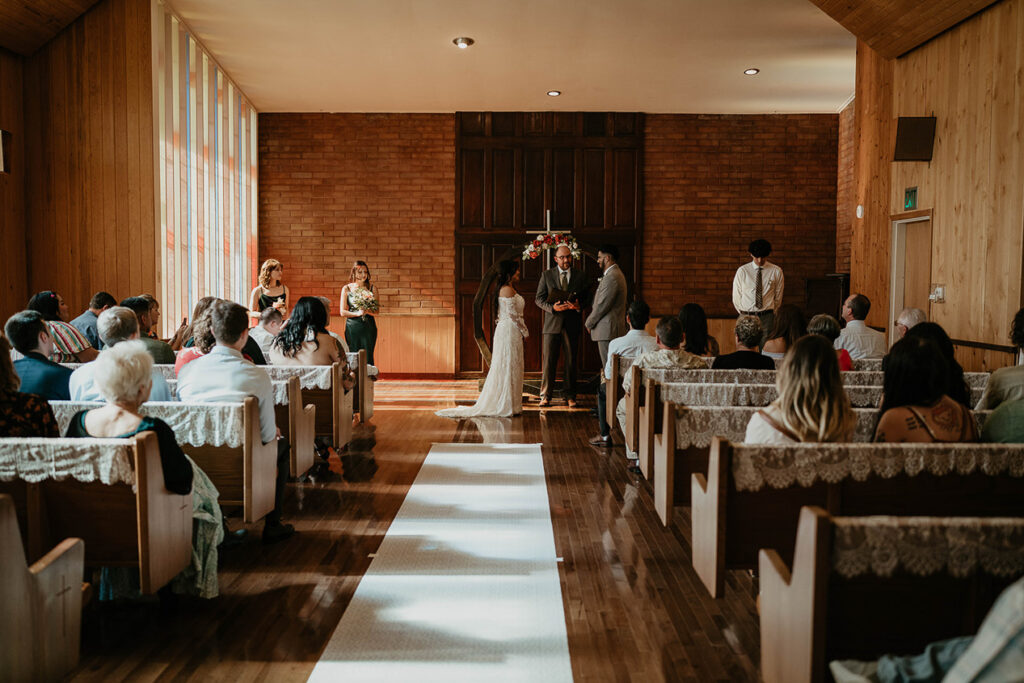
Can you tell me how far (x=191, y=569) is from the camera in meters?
3.08

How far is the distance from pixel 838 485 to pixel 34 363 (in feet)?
11.2

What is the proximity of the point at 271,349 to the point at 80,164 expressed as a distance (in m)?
3.08

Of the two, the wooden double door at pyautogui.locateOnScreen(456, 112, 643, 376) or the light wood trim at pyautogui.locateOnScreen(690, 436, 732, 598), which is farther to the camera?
the wooden double door at pyautogui.locateOnScreen(456, 112, 643, 376)

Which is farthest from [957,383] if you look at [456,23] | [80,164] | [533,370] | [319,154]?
[319,154]

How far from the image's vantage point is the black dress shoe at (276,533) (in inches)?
154

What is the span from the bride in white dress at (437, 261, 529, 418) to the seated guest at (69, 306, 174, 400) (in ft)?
13.8

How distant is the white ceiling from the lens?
728 cm

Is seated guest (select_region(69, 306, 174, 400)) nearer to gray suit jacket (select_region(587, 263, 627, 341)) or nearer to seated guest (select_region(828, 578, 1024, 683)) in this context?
seated guest (select_region(828, 578, 1024, 683))

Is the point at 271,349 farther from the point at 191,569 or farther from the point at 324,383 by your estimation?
the point at 191,569

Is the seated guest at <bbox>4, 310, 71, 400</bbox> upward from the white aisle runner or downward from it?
upward

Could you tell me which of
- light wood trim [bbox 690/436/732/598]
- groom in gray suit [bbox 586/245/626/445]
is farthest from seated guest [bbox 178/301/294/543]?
groom in gray suit [bbox 586/245/626/445]

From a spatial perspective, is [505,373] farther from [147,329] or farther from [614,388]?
[147,329]

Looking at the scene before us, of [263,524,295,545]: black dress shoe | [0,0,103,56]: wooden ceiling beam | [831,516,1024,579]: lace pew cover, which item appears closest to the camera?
[831,516,1024,579]: lace pew cover

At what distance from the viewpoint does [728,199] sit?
36.8ft
